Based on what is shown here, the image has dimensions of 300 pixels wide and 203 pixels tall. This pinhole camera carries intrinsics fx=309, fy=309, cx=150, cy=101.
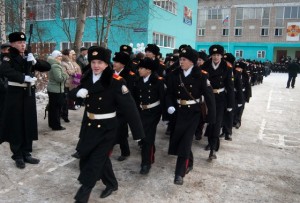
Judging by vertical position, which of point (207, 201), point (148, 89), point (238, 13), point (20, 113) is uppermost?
point (238, 13)

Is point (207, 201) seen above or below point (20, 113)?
below

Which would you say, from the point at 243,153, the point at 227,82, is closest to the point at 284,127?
the point at 243,153

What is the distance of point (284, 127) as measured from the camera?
920 centimetres

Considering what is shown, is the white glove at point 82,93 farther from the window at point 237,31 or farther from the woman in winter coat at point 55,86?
the window at point 237,31

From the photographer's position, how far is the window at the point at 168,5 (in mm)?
22784

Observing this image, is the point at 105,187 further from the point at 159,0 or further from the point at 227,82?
the point at 159,0

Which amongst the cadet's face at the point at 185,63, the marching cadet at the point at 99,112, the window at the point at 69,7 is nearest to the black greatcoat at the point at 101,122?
the marching cadet at the point at 99,112

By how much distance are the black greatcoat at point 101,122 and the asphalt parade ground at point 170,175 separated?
0.60 metres

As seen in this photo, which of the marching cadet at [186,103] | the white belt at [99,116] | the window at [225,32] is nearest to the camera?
the white belt at [99,116]

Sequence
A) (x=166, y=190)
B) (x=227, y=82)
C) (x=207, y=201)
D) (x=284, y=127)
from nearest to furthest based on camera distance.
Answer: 1. (x=207, y=201)
2. (x=166, y=190)
3. (x=227, y=82)
4. (x=284, y=127)

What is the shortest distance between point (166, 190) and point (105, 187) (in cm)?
89

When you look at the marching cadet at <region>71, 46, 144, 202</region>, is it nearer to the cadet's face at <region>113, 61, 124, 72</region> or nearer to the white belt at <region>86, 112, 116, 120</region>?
the white belt at <region>86, 112, 116, 120</region>

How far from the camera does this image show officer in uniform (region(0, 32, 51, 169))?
4.87 meters

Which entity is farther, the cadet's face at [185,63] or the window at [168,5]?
the window at [168,5]
